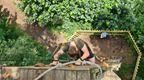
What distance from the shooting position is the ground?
12.9 meters

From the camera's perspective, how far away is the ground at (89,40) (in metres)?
12.9

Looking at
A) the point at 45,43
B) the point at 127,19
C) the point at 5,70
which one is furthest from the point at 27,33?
the point at 5,70

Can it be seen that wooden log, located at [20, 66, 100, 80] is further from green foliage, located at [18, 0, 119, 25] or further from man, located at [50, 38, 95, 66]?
green foliage, located at [18, 0, 119, 25]

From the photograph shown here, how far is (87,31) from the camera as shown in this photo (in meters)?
13.3

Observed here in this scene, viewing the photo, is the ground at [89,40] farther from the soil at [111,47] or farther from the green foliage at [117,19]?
the green foliage at [117,19]

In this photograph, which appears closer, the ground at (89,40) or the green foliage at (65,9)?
the ground at (89,40)

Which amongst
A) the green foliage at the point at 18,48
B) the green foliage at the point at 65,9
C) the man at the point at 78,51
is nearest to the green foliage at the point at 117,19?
the green foliage at the point at 65,9

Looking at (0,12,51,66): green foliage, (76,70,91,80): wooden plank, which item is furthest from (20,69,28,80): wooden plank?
(0,12,51,66): green foliage

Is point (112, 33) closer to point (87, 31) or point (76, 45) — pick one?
point (87, 31)

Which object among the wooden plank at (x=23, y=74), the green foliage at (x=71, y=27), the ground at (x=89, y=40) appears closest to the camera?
the wooden plank at (x=23, y=74)

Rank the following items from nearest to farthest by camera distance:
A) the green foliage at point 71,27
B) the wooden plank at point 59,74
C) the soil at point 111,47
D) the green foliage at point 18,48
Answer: the wooden plank at point 59,74 < the green foliage at point 18,48 < the soil at point 111,47 < the green foliage at point 71,27

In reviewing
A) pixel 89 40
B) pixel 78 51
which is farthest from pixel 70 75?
pixel 89 40

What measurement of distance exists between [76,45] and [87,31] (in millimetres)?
4495

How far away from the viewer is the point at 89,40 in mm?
13438
